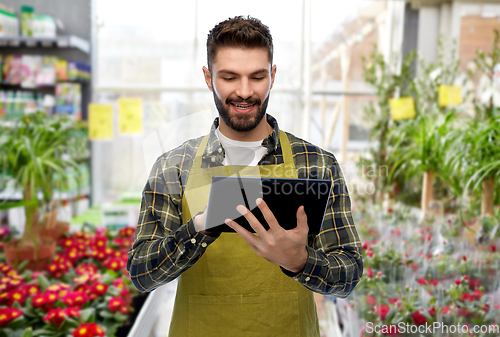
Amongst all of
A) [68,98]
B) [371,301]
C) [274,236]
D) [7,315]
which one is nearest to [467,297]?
[371,301]

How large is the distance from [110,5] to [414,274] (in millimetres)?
2789

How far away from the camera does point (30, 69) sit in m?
2.74

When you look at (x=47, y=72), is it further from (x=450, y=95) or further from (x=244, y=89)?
(x=450, y=95)

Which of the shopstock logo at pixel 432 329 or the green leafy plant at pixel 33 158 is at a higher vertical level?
the green leafy plant at pixel 33 158

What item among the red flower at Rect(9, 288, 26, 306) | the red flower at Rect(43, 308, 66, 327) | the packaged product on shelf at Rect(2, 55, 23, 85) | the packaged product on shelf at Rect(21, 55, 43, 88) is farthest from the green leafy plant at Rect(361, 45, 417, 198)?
the packaged product on shelf at Rect(2, 55, 23, 85)

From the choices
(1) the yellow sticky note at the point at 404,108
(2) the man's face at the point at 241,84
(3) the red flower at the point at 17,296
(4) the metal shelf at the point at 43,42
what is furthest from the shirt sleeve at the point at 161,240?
(4) the metal shelf at the point at 43,42

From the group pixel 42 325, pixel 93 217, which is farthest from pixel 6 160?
pixel 93 217

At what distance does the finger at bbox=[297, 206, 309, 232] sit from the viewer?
2.22 feet

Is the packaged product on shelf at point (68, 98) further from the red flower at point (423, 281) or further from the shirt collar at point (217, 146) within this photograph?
the red flower at point (423, 281)

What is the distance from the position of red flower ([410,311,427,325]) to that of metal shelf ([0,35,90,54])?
257 cm

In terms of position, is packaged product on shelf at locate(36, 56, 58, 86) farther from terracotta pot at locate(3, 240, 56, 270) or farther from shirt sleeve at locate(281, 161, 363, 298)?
shirt sleeve at locate(281, 161, 363, 298)

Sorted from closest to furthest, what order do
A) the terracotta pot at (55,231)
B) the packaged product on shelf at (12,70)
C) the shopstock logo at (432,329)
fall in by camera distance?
1. the shopstock logo at (432,329)
2. the terracotta pot at (55,231)
3. the packaged product on shelf at (12,70)

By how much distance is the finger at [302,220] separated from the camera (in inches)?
26.6

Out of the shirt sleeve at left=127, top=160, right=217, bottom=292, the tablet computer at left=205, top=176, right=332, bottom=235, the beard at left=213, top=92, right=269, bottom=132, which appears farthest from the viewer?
the beard at left=213, top=92, right=269, bottom=132
